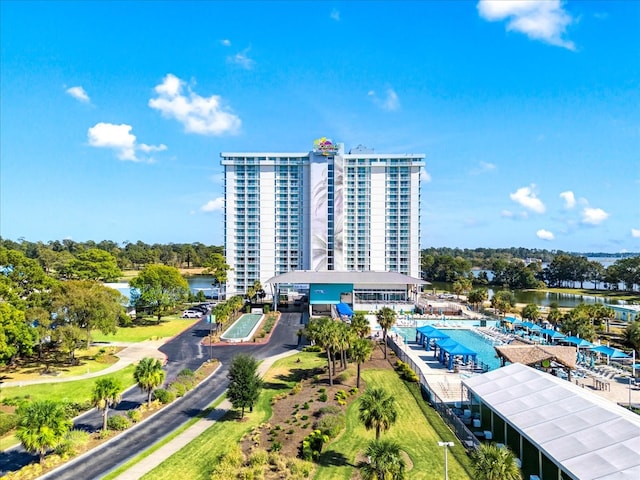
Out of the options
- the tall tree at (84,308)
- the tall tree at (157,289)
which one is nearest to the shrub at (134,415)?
the tall tree at (84,308)

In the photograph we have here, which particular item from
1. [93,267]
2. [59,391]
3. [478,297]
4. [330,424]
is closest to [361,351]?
[330,424]

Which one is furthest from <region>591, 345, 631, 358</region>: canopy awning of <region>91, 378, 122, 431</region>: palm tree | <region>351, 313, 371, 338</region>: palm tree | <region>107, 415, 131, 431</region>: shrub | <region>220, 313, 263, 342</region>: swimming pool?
<region>91, 378, 122, 431</region>: palm tree

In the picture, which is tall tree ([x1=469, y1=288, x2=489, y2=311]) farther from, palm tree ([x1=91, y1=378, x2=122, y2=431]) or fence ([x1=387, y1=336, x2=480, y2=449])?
palm tree ([x1=91, y1=378, x2=122, y2=431])

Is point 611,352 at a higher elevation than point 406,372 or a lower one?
higher

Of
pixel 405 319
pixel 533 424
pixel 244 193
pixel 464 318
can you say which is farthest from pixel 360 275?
pixel 533 424

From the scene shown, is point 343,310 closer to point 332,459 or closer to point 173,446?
point 332,459

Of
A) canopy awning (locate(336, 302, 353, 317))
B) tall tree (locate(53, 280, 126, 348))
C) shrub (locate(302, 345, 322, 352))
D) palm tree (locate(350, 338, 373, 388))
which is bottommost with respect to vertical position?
shrub (locate(302, 345, 322, 352))
